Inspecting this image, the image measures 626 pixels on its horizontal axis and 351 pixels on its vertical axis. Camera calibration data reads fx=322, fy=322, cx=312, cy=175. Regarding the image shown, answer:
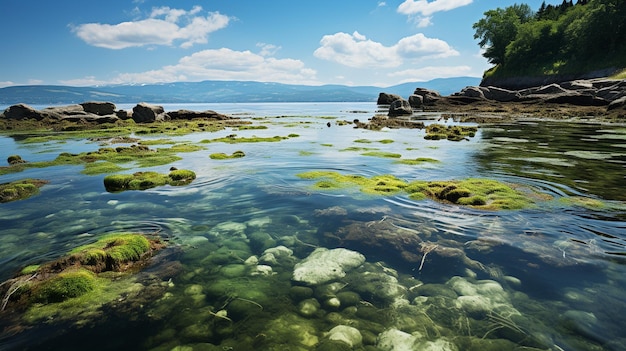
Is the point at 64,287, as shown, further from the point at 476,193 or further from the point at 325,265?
the point at 476,193

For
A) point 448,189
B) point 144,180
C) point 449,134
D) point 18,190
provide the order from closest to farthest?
point 448,189 < point 18,190 < point 144,180 < point 449,134

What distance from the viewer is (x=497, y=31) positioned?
396 ft

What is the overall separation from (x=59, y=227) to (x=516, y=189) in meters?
17.4

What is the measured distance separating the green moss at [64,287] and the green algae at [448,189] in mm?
9965

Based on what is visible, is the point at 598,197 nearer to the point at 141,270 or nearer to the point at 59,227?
the point at 141,270

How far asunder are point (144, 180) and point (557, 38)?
428 feet

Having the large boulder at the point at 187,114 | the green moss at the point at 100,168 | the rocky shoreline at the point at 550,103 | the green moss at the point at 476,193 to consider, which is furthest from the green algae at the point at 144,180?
the large boulder at the point at 187,114

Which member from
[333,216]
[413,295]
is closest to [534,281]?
[413,295]

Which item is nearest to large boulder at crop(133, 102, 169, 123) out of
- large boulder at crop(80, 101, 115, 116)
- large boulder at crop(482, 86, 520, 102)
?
large boulder at crop(80, 101, 115, 116)

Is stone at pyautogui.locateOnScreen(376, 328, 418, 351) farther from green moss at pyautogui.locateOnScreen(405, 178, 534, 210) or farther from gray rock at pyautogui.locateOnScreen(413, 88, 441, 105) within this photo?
gray rock at pyautogui.locateOnScreen(413, 88, 441, 105)

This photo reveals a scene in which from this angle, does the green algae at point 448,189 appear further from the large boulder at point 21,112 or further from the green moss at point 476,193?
the large boulder at point 21,112

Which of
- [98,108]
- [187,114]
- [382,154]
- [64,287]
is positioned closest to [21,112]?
[98,108]

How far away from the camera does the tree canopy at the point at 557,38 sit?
83562 mm

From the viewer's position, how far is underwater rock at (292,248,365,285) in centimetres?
759
